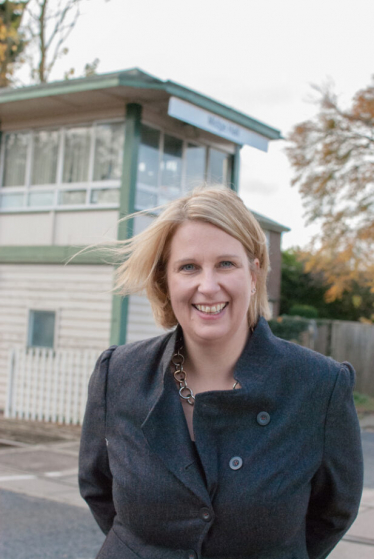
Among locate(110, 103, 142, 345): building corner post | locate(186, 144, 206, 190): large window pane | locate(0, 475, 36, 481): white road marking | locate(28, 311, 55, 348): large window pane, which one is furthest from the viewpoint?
locate(186, 144, 206, 190): large window pane

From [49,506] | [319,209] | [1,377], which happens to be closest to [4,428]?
[1,377]

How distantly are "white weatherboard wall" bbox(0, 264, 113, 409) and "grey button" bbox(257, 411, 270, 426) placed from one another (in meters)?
9.67

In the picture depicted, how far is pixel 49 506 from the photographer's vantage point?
19.5ft

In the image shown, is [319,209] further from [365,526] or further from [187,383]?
[187,383]

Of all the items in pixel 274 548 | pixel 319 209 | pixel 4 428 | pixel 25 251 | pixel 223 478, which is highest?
pixel 319 209

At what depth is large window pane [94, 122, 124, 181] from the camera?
12.1m

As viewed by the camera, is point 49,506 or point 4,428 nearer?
point 49,506

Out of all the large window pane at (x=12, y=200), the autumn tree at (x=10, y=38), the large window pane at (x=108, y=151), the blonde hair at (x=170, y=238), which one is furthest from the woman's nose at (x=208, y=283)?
the autumn tree at (x=10, y=38)

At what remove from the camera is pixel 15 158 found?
534 inches

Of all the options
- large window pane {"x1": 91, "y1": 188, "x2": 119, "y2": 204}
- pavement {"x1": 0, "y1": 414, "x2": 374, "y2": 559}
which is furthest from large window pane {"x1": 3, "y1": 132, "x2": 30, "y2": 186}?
pavement {"x1": 0, "y1": 414, "x2": 374, "y2": 559}

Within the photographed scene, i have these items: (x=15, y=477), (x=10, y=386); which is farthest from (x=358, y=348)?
(x=15, y=477)

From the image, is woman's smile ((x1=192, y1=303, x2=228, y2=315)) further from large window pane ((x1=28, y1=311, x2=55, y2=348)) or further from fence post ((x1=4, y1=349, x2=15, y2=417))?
large window pane ((x1=28, y1=311, x2=55, y2=348))

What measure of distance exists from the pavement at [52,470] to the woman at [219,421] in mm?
3265

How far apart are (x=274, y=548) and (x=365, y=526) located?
4059mm
